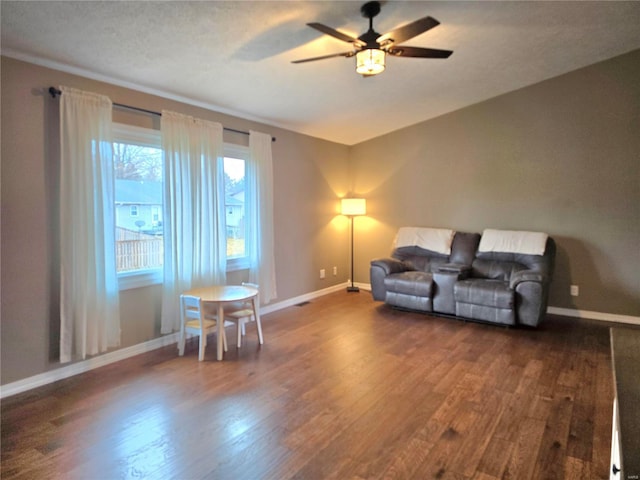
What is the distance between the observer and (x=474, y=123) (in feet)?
17.3

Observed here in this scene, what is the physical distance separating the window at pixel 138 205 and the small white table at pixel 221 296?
46 cm

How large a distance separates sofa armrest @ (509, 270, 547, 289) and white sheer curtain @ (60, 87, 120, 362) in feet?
12.8

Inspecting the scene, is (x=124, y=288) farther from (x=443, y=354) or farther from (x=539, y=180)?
(x=539, y=180)

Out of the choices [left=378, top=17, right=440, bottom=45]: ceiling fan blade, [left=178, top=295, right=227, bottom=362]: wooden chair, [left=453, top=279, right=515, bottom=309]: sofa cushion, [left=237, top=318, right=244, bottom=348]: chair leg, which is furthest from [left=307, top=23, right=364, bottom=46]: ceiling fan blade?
[left=453, top=279, right=515, bottom=309]: sofa cushion

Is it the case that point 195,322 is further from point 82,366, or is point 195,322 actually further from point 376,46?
point 376,46

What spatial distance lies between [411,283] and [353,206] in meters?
1.72

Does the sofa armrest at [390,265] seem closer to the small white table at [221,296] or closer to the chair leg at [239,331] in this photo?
the small white table at [221,296]

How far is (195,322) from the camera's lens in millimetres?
3477

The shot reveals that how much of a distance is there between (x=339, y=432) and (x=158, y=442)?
1.03 m

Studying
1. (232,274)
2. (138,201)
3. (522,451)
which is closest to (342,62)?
(138,201)

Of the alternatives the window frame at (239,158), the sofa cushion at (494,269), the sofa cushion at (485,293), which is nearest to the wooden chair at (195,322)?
the window frame at (239,158)

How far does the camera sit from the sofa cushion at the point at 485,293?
410cm

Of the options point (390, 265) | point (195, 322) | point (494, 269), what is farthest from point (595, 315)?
point (195, 322)

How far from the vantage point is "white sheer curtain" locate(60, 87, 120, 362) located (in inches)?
114
